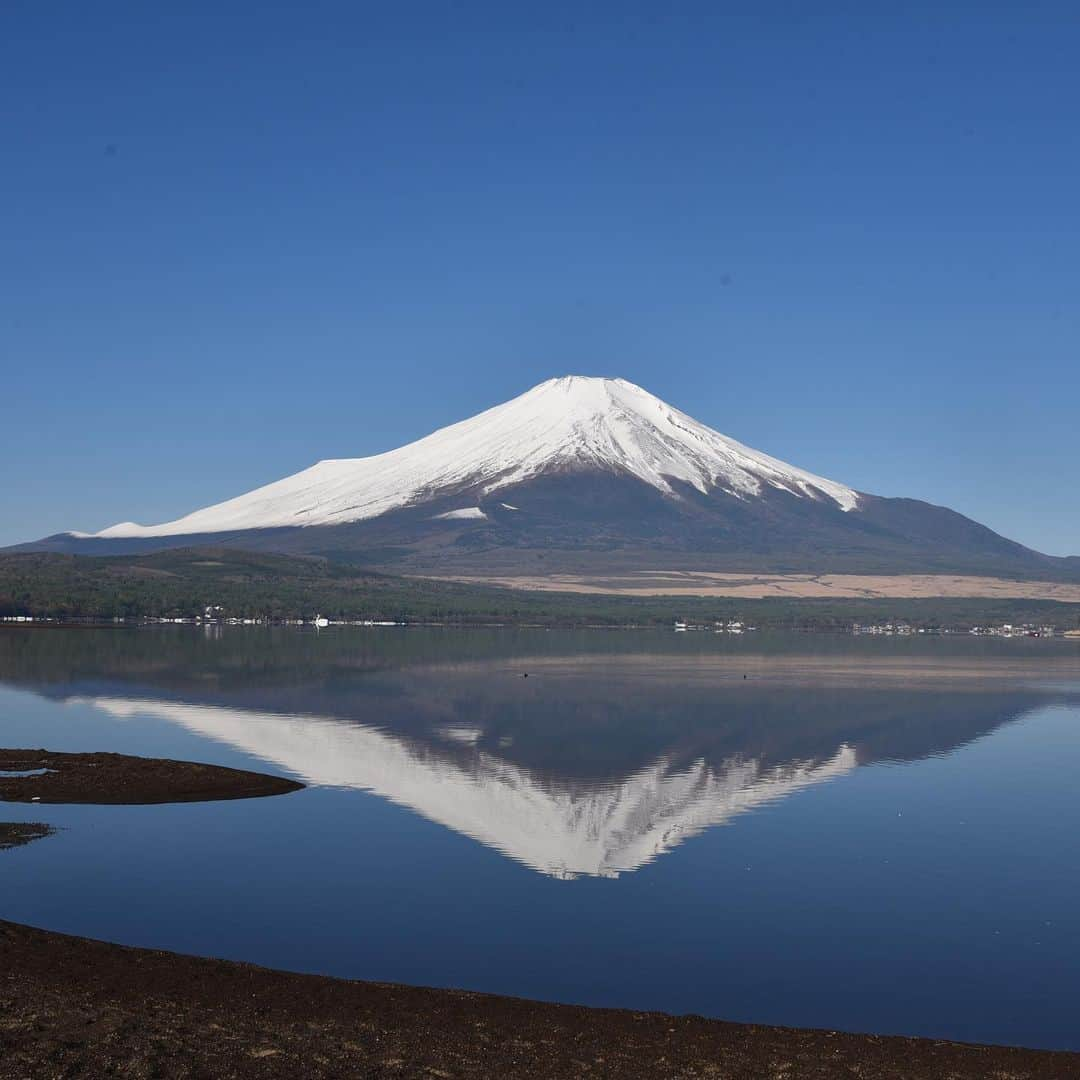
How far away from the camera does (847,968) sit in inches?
1053

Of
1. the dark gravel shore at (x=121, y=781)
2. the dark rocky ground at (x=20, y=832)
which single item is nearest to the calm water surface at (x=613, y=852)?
the dark rocky ground at (x=20, y=832)

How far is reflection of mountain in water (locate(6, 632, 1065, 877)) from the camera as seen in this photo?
44.9m

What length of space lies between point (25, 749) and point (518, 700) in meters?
36.2

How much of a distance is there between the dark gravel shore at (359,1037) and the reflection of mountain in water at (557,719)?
41.2 ft

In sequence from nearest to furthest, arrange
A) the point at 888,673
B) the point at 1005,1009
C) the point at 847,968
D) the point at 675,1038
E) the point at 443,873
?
the point at 675,1038, the point at 1005,1009, the point at 847,968, the point at 443,873, the point at 888,673

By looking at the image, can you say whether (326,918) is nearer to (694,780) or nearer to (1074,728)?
(694,780)

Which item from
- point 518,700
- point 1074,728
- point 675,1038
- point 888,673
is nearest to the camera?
point 675,1038

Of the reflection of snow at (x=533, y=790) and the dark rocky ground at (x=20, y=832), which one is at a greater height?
the dark rocky ground at (x=20, y=832)

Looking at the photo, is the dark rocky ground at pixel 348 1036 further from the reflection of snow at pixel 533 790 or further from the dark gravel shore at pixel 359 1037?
the reflection of snow at pixel 533 790

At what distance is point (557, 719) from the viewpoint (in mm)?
73250

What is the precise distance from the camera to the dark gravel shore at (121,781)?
43812mm

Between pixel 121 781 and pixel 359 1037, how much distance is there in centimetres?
2774

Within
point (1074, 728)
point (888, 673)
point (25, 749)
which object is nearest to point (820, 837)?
point (25, 749)

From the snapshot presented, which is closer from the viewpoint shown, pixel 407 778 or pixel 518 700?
pixel 407 778
